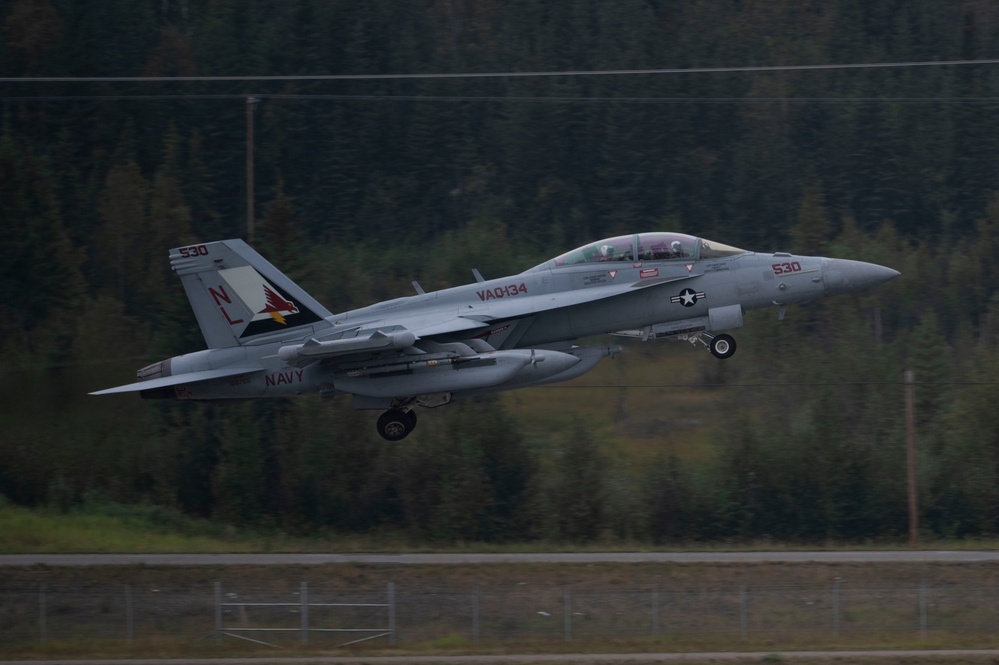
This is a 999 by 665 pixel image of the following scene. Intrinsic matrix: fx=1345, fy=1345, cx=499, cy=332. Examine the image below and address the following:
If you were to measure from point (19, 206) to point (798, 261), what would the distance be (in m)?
47.4

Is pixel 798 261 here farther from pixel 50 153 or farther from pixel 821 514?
pixel 50 153

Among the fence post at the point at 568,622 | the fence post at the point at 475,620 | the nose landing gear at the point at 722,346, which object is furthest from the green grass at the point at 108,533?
the nose landing gear at the point at 722,346

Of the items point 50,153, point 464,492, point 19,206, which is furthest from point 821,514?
point 50,153

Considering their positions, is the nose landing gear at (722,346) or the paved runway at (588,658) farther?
the nose landing gear at (722,346)

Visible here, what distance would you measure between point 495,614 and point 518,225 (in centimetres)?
4088

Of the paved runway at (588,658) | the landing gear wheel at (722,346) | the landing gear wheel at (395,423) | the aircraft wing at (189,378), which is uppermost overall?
the landing gear wheel at (722,346)

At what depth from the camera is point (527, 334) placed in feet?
106

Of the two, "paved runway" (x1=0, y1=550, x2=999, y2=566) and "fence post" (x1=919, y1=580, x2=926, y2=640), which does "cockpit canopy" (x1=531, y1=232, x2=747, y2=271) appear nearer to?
"fence post" (x1=919, y1=580, x2=926, y2=640)

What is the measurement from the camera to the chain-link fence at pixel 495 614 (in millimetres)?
31734

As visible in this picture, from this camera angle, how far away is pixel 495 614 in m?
33.2

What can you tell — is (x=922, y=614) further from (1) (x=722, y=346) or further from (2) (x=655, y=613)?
(1) (x=722, y=346)

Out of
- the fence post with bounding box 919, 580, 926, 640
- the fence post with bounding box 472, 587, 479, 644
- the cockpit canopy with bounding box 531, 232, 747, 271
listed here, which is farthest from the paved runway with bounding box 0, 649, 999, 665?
the cockpit canopy with bounding box 531, 232, 747, 271

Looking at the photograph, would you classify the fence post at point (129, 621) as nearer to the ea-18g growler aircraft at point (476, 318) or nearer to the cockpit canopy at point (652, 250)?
the ea-18g growler aircraft at point (476, 318)

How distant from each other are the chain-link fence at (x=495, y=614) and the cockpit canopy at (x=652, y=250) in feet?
26.5
